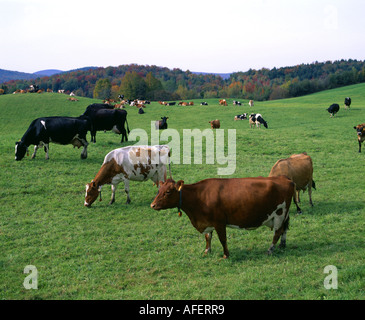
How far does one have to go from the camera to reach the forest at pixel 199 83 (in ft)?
333

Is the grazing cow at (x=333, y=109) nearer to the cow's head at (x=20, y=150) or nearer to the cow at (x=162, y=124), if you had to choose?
the cow at (x=162, y=124)

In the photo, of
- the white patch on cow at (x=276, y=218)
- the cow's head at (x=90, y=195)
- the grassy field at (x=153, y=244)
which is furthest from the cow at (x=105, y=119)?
the white patch on cow at (x=276, y=218)

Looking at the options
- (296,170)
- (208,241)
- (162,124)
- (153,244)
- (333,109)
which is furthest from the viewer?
(333,109)

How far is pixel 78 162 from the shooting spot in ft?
58.4

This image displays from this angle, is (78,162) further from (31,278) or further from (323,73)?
(323,73)

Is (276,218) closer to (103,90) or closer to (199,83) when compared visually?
(103,90)

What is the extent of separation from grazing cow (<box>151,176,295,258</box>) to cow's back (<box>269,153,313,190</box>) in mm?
2945

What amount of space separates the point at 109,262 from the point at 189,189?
2.66 m

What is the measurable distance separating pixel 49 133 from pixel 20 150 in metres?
1.86

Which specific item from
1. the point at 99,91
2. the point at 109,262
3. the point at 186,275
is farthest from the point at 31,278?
the point at 99,91

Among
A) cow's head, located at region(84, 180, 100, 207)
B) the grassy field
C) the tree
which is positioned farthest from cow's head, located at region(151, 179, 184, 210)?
the tree

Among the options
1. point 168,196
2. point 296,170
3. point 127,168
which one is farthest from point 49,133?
point 296,170

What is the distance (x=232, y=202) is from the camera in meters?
7.51

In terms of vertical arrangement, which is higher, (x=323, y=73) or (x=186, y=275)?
(x=323, y=73)
